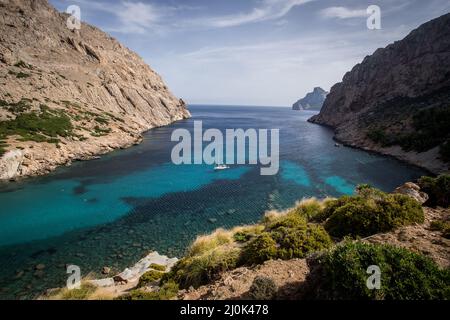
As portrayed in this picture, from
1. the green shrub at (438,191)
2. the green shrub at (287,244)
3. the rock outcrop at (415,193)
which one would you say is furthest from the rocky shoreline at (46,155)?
the green shrub at (438,191)

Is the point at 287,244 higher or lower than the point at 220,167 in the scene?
higher

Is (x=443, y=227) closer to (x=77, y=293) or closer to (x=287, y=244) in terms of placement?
(x=287, y=244)

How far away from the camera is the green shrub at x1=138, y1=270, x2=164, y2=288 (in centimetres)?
1360

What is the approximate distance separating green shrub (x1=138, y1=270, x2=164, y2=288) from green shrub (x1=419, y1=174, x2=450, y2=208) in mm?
17750

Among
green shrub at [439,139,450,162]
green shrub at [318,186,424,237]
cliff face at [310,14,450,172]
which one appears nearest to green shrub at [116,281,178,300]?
green shrub at [318,186,424,237]

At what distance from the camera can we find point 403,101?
258 feet

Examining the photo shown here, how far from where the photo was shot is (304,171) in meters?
44.6

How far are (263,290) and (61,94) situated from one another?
251 ft

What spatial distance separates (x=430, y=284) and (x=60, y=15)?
4892 inches

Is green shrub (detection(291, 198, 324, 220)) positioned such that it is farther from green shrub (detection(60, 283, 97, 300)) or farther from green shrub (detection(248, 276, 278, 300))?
green shrub (detection(60, 283, 97, 300))

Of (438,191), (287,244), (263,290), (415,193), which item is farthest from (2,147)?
(438,191)

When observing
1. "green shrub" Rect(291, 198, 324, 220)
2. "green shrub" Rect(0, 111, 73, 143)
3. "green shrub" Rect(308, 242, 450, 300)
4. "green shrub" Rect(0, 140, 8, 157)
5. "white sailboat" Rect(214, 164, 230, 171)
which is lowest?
"white sailboat" Rect(214, 164, 230, 171)

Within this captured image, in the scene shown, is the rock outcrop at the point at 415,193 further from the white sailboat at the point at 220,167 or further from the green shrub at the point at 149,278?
the white sailboat at the point at 220,167
